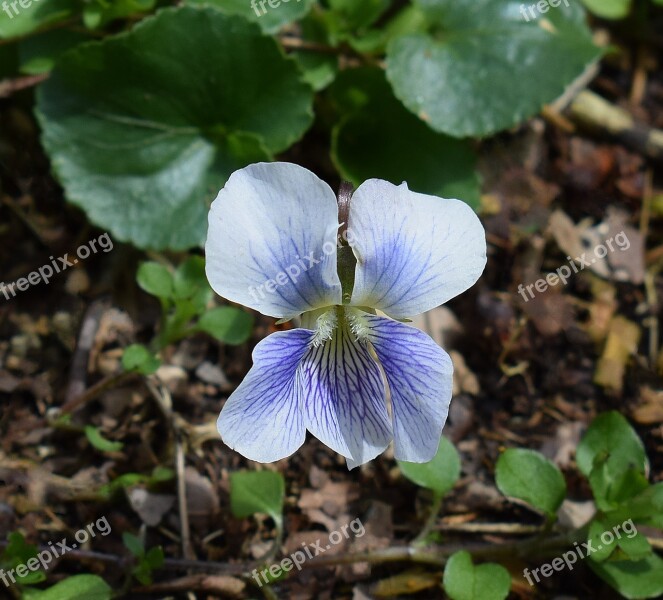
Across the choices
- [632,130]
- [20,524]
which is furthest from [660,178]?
[20,524]

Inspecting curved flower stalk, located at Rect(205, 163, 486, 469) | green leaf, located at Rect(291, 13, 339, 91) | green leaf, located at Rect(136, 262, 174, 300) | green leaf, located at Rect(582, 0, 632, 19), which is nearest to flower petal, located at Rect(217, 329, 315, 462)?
curved flower stalk, located at Rect(205, 163, 486, 469)

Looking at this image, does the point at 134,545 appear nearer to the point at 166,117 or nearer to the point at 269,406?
the point at 269,406

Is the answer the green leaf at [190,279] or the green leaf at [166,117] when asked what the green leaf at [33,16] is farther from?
the green leaf at [190,279]

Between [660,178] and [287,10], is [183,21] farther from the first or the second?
[660,178]

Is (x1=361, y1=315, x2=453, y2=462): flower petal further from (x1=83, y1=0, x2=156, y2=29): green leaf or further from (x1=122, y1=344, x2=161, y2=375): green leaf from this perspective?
(x1=83, y1=0, x2=156, y2=29): green leaf

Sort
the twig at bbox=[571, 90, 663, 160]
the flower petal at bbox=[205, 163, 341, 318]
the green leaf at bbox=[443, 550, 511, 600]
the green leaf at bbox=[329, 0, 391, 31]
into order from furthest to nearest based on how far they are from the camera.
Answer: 1. the twig at bbox=[571, 90, 663, 160]
2. the green leaf at bbox=[329, 0, 391, 31]
3. the green leaf at bbox=[443, 550, 511, 600]
4. the flower petal at bbox=[205, 163, 341, 318]

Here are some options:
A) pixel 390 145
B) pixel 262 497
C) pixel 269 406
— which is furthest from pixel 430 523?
pixel 390 145

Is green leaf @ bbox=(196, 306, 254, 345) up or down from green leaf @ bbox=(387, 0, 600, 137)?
down
